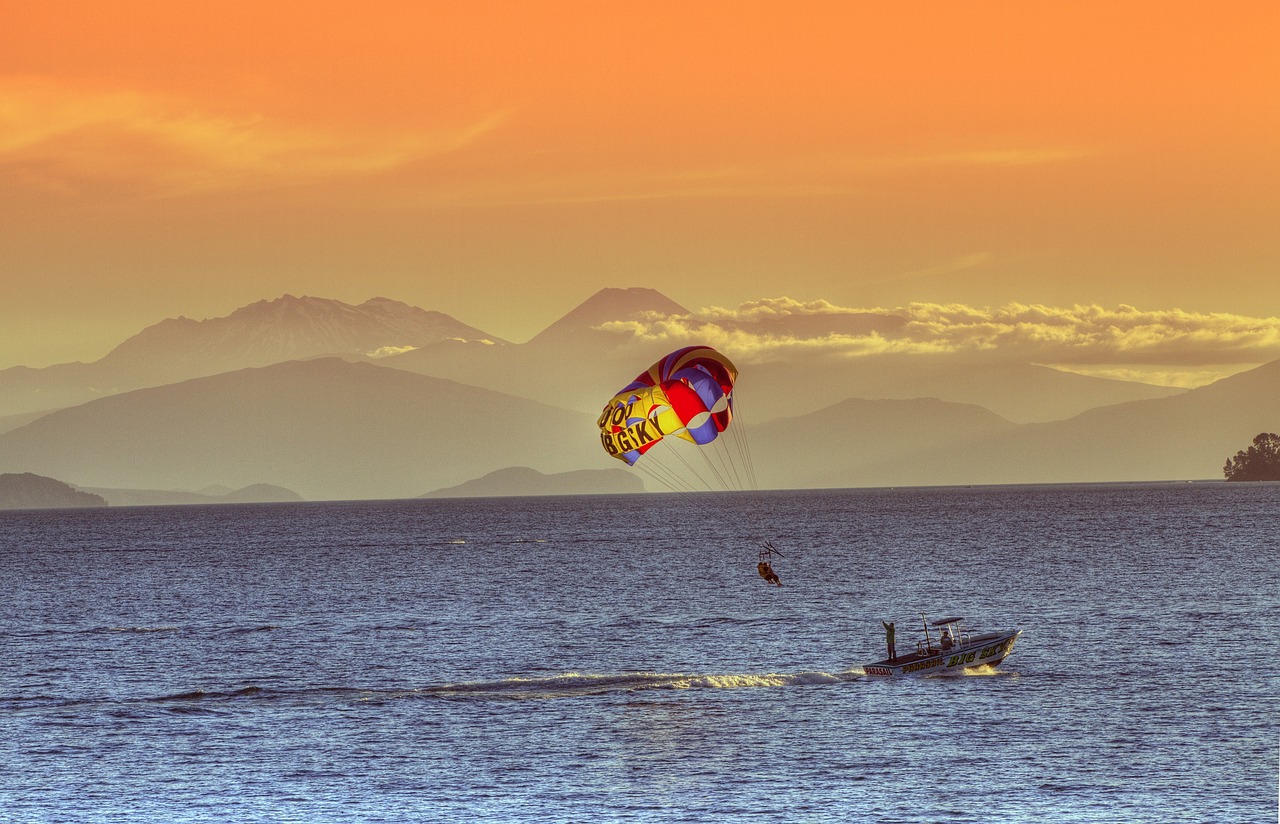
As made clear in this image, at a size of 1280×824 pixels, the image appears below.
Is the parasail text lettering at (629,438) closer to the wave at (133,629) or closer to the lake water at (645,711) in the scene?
the lake water at (645,711)

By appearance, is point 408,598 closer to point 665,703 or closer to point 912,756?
point 665,703

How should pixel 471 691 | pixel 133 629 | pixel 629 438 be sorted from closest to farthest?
pixel 629 438 → pixel 471 691 → pixel 133 629

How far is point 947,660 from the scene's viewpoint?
3130 inches

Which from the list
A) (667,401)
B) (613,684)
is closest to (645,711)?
(613,684)

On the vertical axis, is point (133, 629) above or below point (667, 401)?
below

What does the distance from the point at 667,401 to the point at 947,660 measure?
2132 cm

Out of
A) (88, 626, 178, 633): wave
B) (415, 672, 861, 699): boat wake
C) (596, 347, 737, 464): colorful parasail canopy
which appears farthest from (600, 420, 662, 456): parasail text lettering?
(88, 626, 178, 633): wave

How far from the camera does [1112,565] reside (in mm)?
158875

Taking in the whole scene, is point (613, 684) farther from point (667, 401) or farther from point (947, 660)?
point (947, 660)

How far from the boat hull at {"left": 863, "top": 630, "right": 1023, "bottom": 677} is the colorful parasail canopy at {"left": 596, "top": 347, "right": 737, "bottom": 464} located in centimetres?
1643

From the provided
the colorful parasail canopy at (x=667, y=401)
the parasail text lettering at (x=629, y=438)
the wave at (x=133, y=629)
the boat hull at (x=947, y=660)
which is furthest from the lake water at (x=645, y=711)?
the colorful parasail canopy at (x=667, y=401)

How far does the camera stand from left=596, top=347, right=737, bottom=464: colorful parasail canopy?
71250 millimetres

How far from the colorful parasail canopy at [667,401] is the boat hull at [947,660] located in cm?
1643

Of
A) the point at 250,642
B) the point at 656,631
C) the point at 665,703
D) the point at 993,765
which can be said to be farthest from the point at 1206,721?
the point at 250,642
